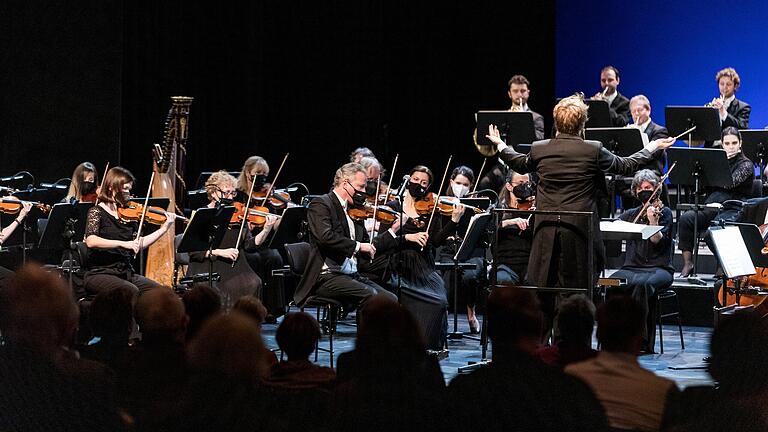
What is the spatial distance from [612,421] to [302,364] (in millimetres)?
881

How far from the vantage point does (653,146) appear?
5.56 meters

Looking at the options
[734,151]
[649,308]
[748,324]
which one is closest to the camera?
[748,324]

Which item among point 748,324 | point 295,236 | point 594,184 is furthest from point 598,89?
point 748,324

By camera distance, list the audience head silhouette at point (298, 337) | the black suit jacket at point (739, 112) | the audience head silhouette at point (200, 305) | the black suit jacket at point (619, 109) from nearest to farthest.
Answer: the audience head silhouette at point (298, 337)
the audience head silhouette at point (200, 305)
the black suit jacket at point (739, 112)
the black suit jacket at point (619, 109)

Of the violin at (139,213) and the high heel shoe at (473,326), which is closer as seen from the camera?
the violin at (139,213)

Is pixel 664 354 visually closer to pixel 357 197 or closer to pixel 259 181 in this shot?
pixel 357 197

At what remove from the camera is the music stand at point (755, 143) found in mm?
8242

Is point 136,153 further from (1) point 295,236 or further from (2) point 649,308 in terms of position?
(2) point 649,308

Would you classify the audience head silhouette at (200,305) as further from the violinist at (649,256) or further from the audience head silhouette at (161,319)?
the violinist at (649,256)

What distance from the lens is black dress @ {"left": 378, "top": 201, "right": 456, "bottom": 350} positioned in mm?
6469

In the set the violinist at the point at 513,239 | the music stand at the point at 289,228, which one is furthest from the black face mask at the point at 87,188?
the violinist at the point at 513,239

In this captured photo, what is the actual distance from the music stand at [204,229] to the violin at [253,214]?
810mm

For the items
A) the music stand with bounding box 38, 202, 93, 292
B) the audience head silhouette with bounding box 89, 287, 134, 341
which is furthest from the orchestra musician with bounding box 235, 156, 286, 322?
→ the audience head silhouette with bounding box 89, 287, 134, 341

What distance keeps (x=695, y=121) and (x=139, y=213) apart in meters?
4.38
